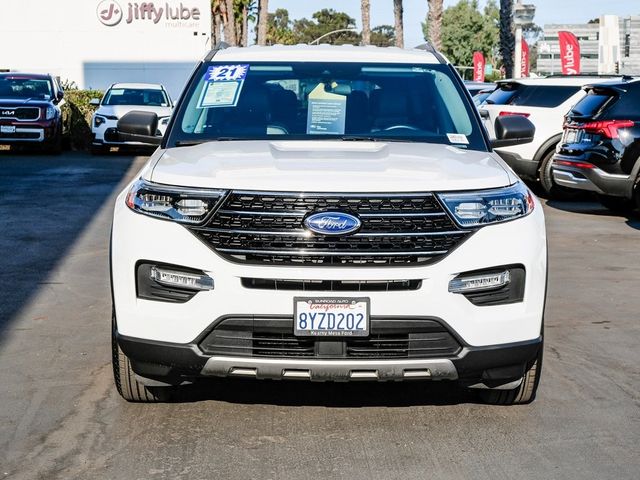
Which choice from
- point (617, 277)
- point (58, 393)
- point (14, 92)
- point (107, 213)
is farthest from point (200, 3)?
point (58, 393)

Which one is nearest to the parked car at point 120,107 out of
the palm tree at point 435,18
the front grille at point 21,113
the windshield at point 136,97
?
the windshield at point 136,97

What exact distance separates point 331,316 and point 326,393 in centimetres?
117

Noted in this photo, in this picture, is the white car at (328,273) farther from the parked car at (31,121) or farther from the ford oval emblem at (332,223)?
the parked car at (31,121)

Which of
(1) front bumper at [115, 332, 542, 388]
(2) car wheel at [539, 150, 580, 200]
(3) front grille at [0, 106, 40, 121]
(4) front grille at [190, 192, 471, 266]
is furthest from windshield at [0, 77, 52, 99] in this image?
(4) front grille at [190, 192, 471, 266]

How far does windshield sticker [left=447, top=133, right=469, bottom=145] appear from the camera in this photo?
20.3ft

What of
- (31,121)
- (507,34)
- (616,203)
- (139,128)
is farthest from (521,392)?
(507,34)

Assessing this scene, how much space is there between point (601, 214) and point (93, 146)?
13166mm

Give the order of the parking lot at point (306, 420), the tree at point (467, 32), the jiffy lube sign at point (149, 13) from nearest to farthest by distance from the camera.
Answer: the parking lot at point (306, 420) < the jiffy lube sign at point (149, 13) < the tree at point (467, 32)

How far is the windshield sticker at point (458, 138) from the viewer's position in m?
6.20

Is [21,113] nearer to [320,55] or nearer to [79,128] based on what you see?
[79,128]

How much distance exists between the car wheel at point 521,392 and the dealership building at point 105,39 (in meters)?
41.0

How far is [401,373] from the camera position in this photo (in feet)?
16.3

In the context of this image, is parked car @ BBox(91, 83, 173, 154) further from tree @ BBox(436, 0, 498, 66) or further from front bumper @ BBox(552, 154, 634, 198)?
tree @ BBox(436, 0, 498, 66)

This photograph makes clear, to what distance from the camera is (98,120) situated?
2467 cm
